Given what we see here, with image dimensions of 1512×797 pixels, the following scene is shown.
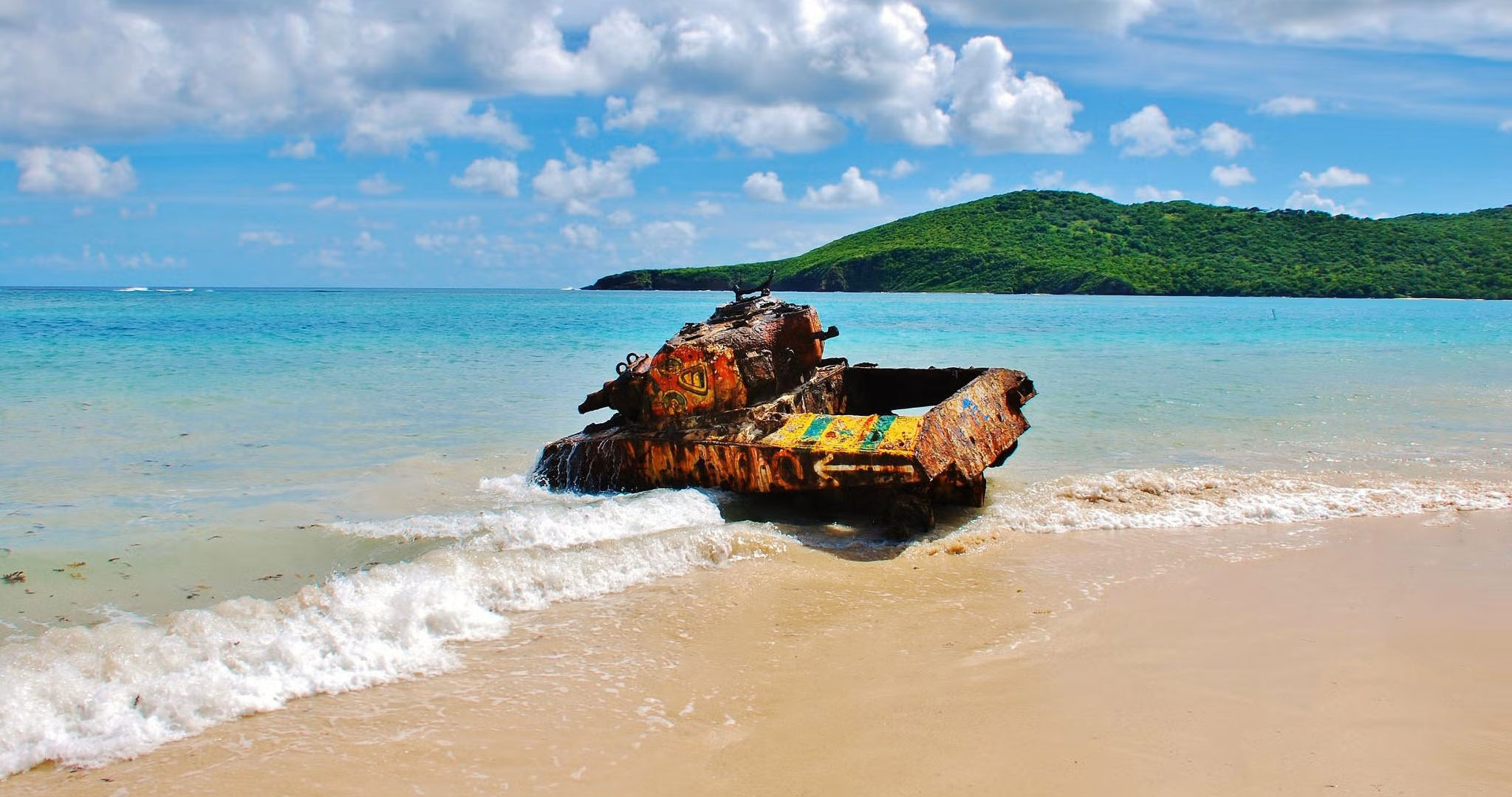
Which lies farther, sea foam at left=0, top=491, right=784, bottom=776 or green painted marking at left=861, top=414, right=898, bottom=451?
green painted marking at left=861, top=414, right=898, bottom=451

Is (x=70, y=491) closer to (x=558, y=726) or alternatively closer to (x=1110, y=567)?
(x=558, y=726)

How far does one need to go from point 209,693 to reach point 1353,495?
24.2 ft

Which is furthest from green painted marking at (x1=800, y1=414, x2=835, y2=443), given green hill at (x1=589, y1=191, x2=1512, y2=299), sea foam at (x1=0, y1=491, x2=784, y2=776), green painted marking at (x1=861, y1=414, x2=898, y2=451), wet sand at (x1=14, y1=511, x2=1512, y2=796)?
green hill at (x1=589, y1=191, x2=1512, y2=299)

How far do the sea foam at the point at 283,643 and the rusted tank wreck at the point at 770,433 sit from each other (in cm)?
80

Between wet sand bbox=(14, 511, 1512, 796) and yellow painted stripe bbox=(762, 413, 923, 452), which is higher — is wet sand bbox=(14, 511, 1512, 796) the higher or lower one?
the lower one

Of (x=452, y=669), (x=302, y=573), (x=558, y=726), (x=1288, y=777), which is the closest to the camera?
(x=1288, y=777)

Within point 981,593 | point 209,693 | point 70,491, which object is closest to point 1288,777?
point 981,593

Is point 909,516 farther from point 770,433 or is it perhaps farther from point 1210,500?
point 1210,500

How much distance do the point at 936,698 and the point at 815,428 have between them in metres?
2.91

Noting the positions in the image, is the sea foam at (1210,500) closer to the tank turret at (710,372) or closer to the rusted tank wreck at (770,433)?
the rusted tank wreck at (770,433)

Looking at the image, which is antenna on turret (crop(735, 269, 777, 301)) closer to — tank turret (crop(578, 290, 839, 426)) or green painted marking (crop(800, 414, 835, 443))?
tank turret (crop(578, 290, 839, 426))

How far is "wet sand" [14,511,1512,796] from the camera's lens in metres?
3.06

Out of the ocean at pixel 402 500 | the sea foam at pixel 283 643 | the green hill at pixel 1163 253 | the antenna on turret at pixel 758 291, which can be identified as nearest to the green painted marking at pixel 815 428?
the ocean at pixel 402 500

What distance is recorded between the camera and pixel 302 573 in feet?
17.3
